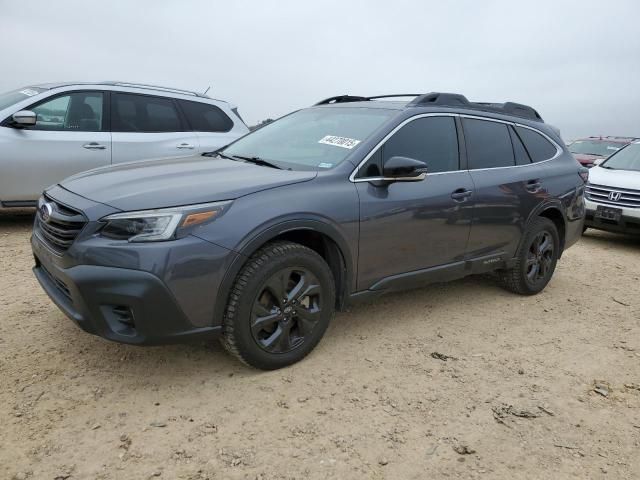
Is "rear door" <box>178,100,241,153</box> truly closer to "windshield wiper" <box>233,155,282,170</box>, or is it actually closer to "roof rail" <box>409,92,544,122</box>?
"windshield wiper" <box>233,155,282,170</box>

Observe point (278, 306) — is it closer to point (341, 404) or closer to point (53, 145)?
point (341, 404)

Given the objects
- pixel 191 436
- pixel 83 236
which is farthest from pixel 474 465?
pixel 83 236

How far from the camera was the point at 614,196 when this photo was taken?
7.65 meters

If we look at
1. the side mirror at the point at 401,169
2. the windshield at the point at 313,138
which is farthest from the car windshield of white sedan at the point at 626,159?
the side mirror at the point at 401,169

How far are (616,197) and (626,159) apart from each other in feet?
4.24

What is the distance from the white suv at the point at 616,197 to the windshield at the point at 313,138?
17.1 ft

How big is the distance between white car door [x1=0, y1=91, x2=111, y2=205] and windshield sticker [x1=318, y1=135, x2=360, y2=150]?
11.9 ft

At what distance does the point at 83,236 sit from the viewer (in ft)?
8.80

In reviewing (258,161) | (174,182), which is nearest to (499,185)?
(258,161)

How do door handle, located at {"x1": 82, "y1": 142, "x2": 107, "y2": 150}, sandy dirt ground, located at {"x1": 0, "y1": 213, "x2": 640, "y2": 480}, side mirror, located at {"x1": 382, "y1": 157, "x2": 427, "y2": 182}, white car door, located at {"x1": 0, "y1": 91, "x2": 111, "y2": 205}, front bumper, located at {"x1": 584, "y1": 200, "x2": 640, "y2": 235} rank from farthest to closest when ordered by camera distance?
front bumper, located at {"x1": 584, "y1": 200, "x2": 640, "y2": 235}
door handle, located at {"x1": 82, "y1": 142, "x2": 107, "y2": 150}
white car door, located at {"x1": 0, "y1": 91, "x2": 111, "y2": 205}
side mirror, located at {"x1": 382, "y1": 157, "x2": 427, "y2": 182}
sandy dirt ground, located at {"x1": 0, "y1": 213, "x2": 640, "y2": 480}

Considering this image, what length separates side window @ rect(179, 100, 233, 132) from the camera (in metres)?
6.99

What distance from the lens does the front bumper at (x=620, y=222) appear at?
736cm

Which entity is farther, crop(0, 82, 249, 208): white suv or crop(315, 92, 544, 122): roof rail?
crop(0, 82, 249, 208): white suv

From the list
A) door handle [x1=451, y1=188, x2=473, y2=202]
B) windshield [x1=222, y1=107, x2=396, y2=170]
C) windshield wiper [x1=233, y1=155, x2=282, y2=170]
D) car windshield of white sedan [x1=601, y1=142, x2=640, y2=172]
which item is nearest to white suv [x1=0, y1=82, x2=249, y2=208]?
windshield [x1=222, y1=107, x2=396, y2=170]
